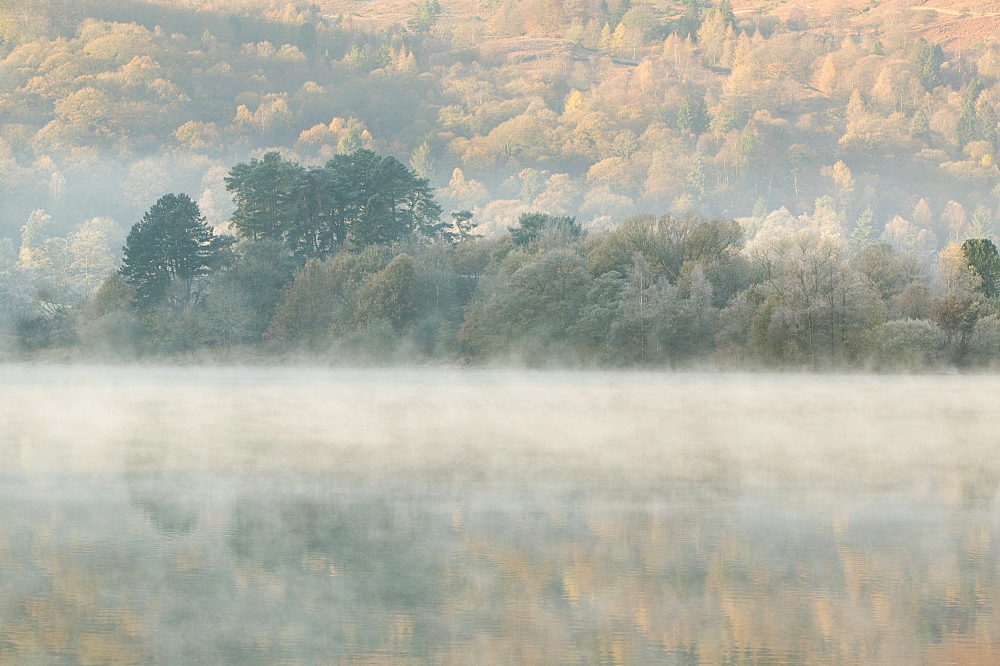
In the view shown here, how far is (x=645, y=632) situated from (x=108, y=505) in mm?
10602

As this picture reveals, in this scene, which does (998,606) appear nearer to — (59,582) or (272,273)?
(59,582)

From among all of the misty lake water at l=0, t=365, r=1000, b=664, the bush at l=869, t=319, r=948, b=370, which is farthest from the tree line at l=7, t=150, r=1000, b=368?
the misty lake water at l=0, t=365, r=1000, b=664

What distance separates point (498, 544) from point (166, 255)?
74.7m

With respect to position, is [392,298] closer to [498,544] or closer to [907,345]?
[907,345]

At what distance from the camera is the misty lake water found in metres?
11.0

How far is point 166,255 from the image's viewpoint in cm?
8581

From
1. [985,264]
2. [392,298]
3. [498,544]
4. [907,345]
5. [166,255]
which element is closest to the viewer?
[498,544]

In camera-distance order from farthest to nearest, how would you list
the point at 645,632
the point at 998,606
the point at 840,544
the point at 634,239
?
1. the point at 634,239
2. the point at 840,544
3. the point at 998,606
4. the point at 645,632

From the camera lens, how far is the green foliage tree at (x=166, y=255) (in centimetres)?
8575

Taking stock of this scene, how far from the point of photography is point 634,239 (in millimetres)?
73562

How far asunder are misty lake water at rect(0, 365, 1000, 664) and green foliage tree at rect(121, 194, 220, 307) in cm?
5202

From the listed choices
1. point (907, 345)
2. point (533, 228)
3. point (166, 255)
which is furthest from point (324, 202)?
point (907, 345)

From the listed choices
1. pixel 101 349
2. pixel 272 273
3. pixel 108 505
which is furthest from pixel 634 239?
pixel 108 505

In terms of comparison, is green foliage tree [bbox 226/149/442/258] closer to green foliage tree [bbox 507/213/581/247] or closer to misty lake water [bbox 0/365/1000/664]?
green foliage tree [bbox 507/213/581/247]
